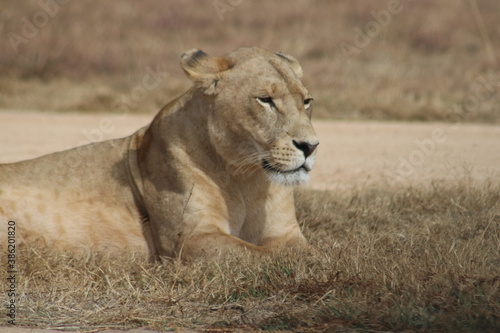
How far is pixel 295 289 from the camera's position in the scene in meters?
3.82

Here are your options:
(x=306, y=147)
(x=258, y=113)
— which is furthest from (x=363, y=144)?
(x=306, y=147)

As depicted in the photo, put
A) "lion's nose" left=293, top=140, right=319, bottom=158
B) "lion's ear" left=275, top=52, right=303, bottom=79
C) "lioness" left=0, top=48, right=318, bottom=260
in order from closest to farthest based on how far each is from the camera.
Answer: "lion's nose" left=293, top=140, right=319, bottom=158 < "lioness" left=0, top=48, right=318, bottom=260 < "lion's ear" left=275, top=52, right=303, bottom=79

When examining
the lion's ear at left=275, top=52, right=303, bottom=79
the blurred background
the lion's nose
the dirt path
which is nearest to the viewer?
the lion's nose

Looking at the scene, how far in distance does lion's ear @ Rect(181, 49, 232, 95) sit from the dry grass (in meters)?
0.96

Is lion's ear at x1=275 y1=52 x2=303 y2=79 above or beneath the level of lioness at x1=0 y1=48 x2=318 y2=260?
above

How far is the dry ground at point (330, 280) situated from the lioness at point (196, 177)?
0.81 feet

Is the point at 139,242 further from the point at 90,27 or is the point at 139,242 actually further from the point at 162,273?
the point at 90,27

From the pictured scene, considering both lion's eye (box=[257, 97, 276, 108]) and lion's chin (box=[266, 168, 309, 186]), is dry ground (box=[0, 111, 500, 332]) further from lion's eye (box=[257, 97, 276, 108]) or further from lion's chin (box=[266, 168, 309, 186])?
lion's eye (box=[257, 97, 276, 108])

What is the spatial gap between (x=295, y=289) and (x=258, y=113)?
997 mm

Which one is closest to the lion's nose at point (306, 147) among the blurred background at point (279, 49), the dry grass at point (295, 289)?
the dry grass at point (295, 289)

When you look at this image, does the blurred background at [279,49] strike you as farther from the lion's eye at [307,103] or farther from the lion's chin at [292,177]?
the lion's chin at [292,177]

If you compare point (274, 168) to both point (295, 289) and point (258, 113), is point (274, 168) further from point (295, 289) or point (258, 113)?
point (295, 289)

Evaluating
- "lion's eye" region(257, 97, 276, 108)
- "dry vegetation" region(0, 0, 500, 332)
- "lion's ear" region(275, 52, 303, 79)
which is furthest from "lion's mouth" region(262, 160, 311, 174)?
"lion's ear" region(275, 52, 303, 79)

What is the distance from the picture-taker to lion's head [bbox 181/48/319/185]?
13.9 feet
